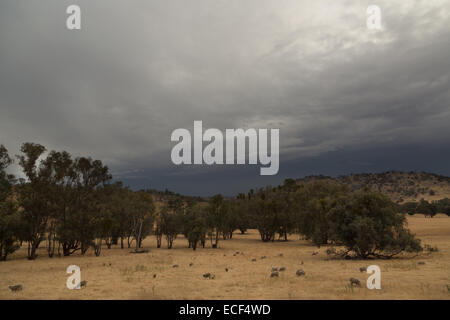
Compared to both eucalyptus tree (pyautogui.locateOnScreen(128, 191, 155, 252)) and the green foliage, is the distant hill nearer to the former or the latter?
eucalyptus tree (pyautogui.locateOnScreen(128, 191, 155, 252))

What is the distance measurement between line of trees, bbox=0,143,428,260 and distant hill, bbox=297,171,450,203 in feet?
231

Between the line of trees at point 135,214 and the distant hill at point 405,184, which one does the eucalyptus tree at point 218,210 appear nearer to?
the line of trees at point 135,214

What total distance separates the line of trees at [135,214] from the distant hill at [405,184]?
2771 inches

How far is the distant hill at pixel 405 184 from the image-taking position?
11662cm

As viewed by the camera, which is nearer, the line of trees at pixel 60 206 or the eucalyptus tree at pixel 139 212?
the line of trees at pixel 60 206

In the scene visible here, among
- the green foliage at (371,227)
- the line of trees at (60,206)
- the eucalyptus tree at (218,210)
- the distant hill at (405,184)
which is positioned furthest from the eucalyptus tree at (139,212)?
the distant hill at (405,184)

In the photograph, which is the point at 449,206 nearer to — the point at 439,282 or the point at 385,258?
the point at 385,258

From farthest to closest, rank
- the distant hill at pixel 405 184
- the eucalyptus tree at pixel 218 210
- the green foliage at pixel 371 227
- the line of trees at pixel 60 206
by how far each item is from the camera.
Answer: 1. the distant hill at pixel 405 184
2. the eucalyptus tree at pixel 218 210
3. the line of trees at pixel 60 206
4. the green foliage at pixel 371 227

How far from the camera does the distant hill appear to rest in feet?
383

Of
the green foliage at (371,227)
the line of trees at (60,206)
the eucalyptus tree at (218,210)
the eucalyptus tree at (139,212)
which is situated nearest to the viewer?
the green foliage at (371,227)

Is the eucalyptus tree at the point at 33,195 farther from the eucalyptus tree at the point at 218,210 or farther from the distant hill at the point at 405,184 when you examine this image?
the distant hill at the point at 405,184

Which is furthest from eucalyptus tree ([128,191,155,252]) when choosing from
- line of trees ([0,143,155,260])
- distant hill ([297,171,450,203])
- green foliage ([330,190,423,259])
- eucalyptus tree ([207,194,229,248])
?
distant hill ([297,171,450,203])

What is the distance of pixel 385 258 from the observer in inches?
886
